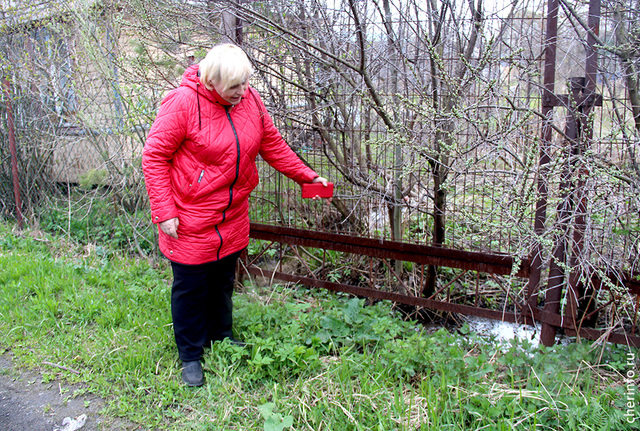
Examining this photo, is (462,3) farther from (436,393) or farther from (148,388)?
(148,388)

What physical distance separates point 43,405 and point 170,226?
1255 mm

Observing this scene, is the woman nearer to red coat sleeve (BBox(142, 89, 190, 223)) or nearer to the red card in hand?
red coat sleeve (BBox(142, 89, 190, 223))

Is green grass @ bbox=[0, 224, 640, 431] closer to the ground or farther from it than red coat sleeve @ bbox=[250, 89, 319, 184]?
closer to the ground

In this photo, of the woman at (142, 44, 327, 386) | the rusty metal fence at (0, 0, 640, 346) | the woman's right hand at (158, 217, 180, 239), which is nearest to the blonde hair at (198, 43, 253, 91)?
the woman at (142, 44, 327, 386)

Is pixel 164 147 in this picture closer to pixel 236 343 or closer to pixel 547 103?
pixel 236 343

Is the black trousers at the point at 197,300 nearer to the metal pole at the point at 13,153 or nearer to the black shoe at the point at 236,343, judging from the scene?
the black shoe at the point at 236,343

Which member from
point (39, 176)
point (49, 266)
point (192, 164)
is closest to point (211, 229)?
point (192, 164)

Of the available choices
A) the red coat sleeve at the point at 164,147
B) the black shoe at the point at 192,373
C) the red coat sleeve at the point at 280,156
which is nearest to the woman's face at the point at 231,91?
the red coat sleeve at the point at 164,147

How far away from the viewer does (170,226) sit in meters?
2.57

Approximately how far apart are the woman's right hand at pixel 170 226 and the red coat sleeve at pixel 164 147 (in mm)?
25

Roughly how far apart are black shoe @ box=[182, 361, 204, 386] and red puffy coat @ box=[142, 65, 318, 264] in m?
0.64

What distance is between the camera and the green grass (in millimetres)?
2287

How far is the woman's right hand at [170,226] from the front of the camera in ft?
8.44

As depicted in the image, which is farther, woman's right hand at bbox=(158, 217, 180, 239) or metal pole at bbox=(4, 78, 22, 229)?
metal pole at bbox=(4, 78, 22, 229)
